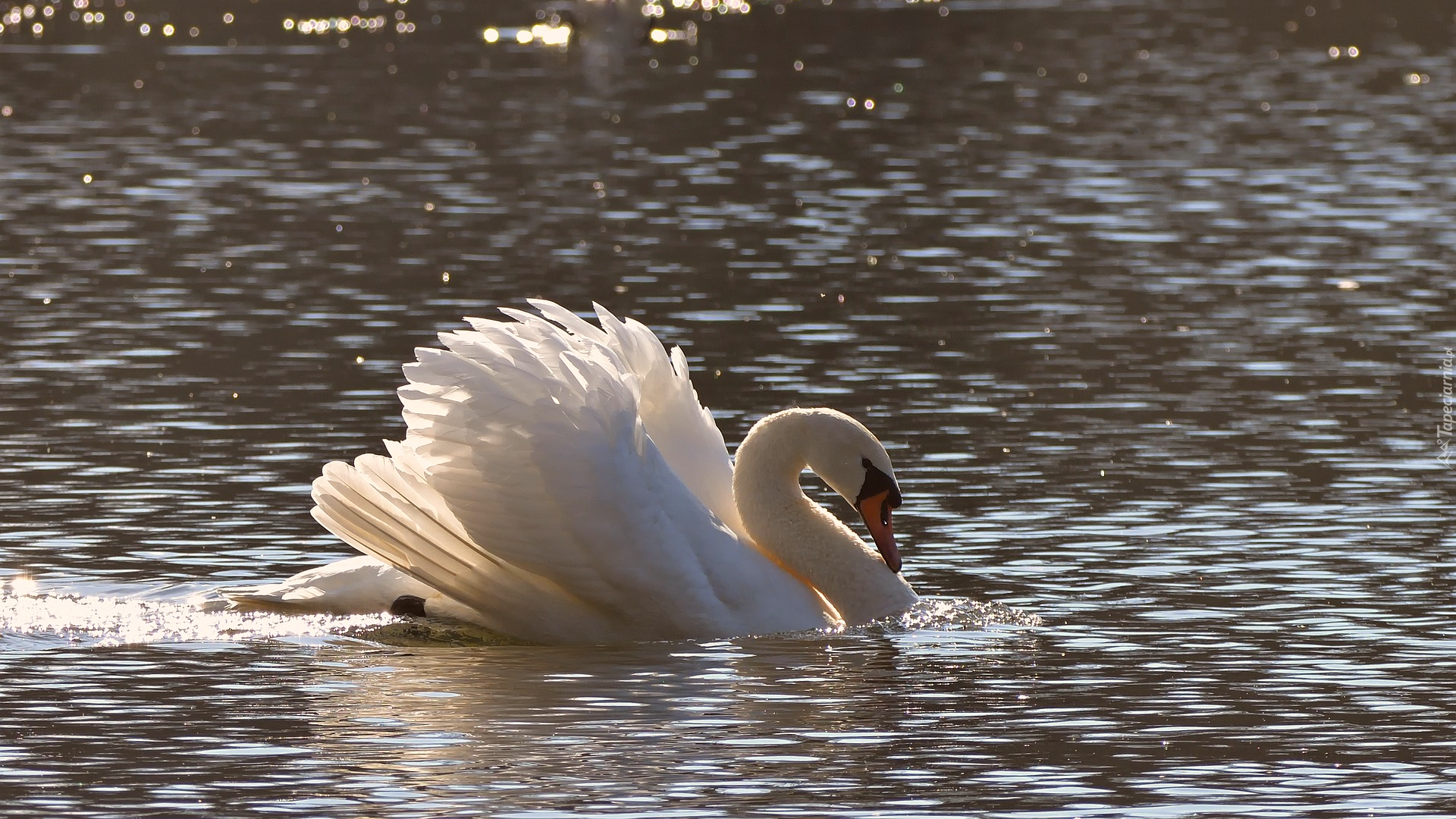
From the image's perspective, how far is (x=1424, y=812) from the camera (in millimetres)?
9797

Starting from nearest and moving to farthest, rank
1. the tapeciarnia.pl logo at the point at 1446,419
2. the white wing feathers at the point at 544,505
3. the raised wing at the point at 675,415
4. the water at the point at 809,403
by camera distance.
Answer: the water at the point at 809,403 → the white wing feathers at the point at 544,505 → the raised wing at the point at 675,415 → the tapeciarnia.pl logo at the point at 1446,419

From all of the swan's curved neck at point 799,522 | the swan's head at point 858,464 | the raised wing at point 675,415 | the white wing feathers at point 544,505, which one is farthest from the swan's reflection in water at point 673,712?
the raised wing at point 675,415

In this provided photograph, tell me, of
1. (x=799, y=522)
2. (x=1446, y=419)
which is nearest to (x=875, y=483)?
(x=799, y=522)

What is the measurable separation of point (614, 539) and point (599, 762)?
229 cm

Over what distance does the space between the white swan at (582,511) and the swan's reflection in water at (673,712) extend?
0.26 m

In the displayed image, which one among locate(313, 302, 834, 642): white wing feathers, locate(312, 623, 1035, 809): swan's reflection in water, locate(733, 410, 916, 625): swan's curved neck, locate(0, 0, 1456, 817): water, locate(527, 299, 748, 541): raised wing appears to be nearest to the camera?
locate(312, 623, 1035, 809): swan's reflection in water

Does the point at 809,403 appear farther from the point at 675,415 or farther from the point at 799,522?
the point at 799,522

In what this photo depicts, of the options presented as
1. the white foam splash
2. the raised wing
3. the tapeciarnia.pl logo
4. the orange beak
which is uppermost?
the raised wing

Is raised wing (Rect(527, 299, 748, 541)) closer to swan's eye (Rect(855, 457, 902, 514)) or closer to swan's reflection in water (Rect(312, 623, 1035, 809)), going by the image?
swan's eye (Rect(855, 457, 902, 514))

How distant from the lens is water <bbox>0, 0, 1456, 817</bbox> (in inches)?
419

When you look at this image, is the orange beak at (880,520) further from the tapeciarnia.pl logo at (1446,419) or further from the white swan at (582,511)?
the tapeciarnia.pl logo at (1446,419)

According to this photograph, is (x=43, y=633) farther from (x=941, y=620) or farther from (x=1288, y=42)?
(x=1288, y=42)

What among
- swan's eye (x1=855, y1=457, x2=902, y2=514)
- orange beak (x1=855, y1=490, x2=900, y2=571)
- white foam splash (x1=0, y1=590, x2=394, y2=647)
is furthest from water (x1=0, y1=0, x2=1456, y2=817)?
swan's eye (x1=855, y1=457, x2=902, y2=514)

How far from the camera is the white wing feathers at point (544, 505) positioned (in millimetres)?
12547
